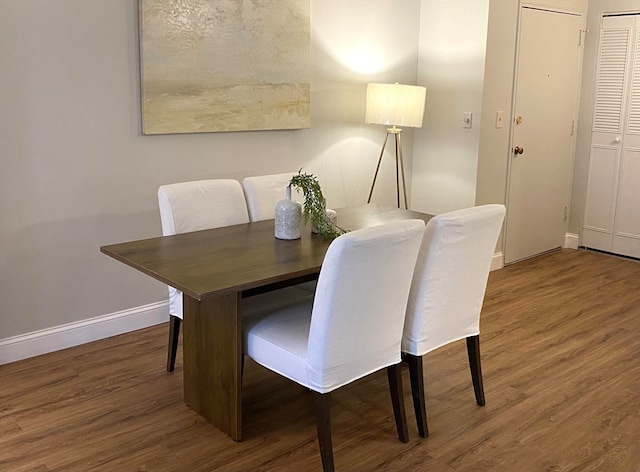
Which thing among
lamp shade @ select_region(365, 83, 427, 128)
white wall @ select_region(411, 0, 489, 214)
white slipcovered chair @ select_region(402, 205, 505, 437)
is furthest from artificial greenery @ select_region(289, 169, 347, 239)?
white wall @ select_region(411, 0, 489, 214)

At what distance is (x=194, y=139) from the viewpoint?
12.8 feet

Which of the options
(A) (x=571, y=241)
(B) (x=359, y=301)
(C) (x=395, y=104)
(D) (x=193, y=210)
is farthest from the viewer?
(A) (x=571, y=241)

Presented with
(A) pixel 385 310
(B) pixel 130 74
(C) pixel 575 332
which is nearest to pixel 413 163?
(C) pixel 575 332

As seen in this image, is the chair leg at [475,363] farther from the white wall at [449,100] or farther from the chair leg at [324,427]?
the white wall at [449,100]

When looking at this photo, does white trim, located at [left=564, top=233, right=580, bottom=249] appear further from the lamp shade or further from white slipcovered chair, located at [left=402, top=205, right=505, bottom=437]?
white slipcovered chair, located at [left=402, top=205, right=505, bottom=437]

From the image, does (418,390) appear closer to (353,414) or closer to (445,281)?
(353,414)

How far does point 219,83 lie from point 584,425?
8.45 feet

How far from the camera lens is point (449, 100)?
496 centimetres

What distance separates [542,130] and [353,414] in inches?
130

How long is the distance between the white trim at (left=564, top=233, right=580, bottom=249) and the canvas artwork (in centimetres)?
285

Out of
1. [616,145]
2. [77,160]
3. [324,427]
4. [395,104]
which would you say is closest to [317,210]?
[324,427]

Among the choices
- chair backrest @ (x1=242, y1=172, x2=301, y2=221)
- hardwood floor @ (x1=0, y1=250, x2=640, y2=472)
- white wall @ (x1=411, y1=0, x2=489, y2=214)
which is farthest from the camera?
white wall @ (x1=411, y1=0, x2=489, y2=214)

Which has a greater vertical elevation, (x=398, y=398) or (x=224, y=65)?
(x=224, y=65)

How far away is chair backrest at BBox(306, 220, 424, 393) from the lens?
2.26 metres
